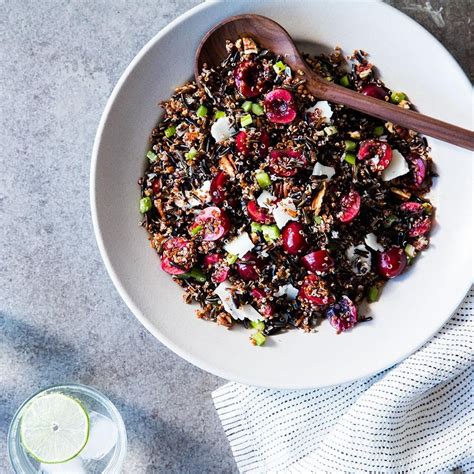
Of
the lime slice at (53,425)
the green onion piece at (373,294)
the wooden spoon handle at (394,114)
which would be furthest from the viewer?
the lime slice at (53,425)

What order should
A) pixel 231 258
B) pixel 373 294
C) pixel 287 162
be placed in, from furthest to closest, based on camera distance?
pixel 373 294 → pixel 231 258 → pixel 287 162

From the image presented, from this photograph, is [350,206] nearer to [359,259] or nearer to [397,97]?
[359,259]

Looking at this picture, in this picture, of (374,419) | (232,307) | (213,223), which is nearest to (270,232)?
(213,223)

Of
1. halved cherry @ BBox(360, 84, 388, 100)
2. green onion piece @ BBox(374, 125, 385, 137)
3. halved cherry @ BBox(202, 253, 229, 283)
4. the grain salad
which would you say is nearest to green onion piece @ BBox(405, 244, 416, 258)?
the grain salad

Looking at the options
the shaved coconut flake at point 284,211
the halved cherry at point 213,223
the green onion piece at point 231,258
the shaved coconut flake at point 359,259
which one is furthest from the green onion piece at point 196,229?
the shaved coconut flake at point 359,259

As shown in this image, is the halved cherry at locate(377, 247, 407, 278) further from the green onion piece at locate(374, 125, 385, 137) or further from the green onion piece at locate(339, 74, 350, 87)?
the green onion piece at locate(339, 74, 350, 87)

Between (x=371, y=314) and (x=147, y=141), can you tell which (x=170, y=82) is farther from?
(x=371, y=314)

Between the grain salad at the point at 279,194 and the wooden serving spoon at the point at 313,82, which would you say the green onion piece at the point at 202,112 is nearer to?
the grain salad at the point at 279,194
